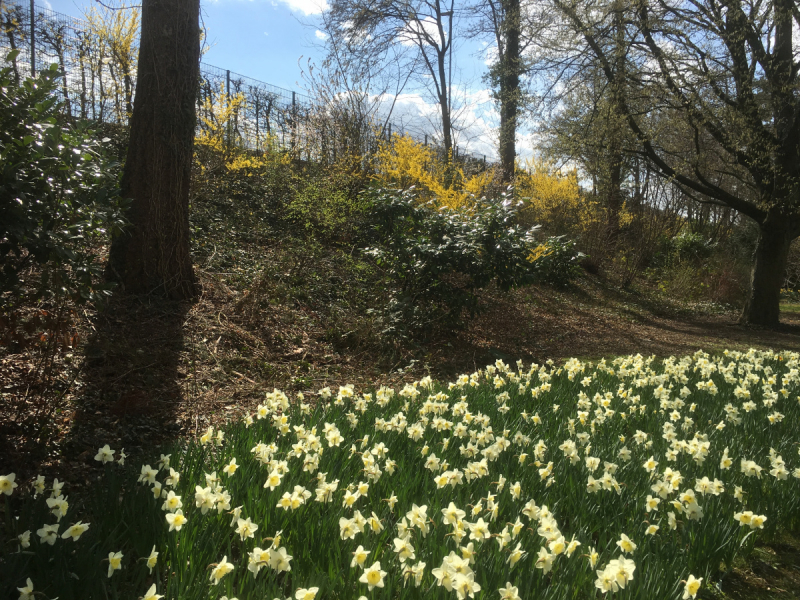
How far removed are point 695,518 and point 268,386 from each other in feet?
10.7

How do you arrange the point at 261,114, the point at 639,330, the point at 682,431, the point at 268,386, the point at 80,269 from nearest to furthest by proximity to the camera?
1. the point at 80,269
2. the point at 682,431
3. the point at 268,386
4. the point at 639,330
5. the point at 261,114

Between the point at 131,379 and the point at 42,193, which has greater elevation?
the point at 42,193

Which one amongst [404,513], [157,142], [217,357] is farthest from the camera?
[157,142]

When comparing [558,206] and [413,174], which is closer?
[413,174]

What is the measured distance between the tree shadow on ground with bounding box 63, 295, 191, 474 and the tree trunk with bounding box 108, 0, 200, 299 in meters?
0.36

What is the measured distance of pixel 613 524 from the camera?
213 centimetres

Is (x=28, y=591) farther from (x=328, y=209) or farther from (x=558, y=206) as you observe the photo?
(x=558, y=206)

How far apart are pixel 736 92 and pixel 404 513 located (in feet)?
34.8

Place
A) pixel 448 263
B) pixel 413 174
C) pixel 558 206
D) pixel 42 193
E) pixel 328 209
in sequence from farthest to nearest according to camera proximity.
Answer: pixel 558 206
pixel 413 174
pixel 328 209
pixel 448 263
pixel 42 193

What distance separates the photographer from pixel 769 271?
10.1 metres

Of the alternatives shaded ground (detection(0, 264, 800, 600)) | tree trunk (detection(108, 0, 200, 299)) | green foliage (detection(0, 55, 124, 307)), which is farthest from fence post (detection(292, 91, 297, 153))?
green foliage (detection(0, 55, 124, 307))

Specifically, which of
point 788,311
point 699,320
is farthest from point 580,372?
point 788,311

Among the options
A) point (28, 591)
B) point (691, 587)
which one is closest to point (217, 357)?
point (28, 591)

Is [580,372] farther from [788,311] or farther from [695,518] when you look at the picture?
[788,311]
